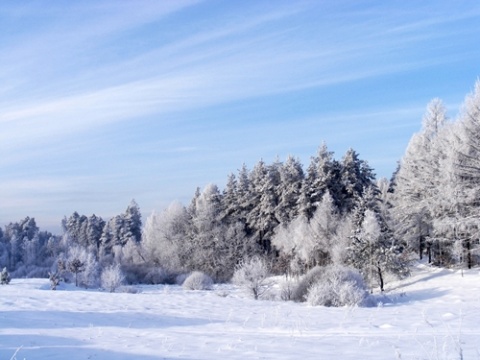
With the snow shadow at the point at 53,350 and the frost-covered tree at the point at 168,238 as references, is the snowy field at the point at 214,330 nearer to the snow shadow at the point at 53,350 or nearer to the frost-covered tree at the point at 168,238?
the snow shadow at the point at 53,350

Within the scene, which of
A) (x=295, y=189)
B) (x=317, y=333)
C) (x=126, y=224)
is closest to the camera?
(x=317, y=333)

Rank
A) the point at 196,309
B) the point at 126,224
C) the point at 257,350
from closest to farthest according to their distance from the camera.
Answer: the point at 257,350, the point at 196,309, the point at 126,224

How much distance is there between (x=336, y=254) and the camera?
36219mm

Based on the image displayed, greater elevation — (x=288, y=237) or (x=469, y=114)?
(x=469, y=114)

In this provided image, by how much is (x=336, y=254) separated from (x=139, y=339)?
28243mm

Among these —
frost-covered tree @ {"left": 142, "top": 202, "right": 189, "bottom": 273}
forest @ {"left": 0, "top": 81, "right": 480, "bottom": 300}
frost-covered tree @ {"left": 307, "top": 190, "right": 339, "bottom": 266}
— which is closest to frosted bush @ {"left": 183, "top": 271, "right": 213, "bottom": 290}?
forest @ {"left": 0, "top": 81, "right": 480, "bottom": 300}

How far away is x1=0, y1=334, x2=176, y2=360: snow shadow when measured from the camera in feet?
25.8

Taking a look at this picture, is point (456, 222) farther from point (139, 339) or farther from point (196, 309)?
point (139, 339)

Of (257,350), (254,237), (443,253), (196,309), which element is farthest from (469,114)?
(254,237)

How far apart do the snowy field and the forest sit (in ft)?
33.3

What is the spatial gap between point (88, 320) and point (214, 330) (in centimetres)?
391

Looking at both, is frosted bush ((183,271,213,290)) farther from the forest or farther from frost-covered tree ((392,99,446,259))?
frost-covered tree ((392,99,446,259))

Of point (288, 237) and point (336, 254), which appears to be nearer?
point (336, 254)

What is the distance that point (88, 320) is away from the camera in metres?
13.3
